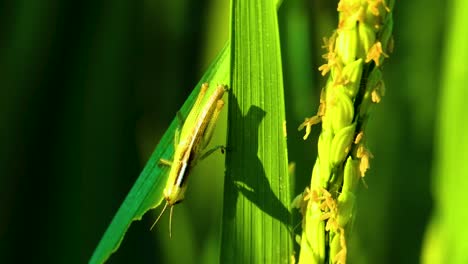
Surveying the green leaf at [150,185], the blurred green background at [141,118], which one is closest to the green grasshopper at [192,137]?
the green leaf at [150,185]

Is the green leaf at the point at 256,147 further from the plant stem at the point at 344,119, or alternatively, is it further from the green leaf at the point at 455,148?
the green leaf at the point at 455,148

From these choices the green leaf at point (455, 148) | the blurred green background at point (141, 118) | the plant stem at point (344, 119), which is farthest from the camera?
the blurred green background at point (141, 118)

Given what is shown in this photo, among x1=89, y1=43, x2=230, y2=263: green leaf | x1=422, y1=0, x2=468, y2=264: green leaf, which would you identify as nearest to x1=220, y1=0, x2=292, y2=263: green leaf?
x1=89, y1=43, x2=230, y2=263: green leaf

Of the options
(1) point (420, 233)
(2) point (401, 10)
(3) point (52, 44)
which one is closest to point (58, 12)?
(3) point (52, 44)

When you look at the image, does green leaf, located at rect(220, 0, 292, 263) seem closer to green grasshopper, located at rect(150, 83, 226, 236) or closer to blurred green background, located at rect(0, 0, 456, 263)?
green grasshopper, located at rect(150, 83, 226, 236)

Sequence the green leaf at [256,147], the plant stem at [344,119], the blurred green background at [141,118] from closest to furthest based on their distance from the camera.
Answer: the plant stem at [344,119] → the green leaf at [256,147] → the blurred green background at [141,118]

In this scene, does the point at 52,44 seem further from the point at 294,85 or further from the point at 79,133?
the point at 294,85
